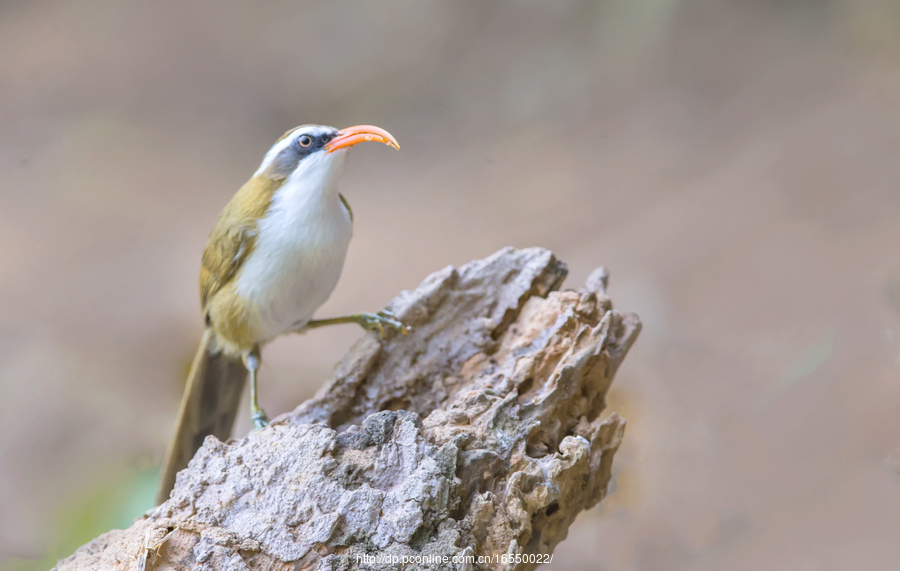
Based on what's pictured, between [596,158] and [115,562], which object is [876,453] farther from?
[115,562]

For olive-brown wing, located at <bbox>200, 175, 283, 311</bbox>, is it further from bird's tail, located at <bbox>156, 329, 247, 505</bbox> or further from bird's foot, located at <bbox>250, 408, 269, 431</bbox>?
bird's foot, located at <bbox>250, 408, 269, 431</bbox>

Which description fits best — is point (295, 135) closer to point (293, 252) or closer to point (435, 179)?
point (293, 252)

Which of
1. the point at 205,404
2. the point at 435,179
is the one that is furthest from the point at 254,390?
the point at 435,179

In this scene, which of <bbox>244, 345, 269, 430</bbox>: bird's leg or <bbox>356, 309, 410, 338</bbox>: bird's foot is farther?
<bbox>244, 345, 269, 430</bbox>: bird's leg

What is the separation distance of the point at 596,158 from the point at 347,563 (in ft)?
9.51

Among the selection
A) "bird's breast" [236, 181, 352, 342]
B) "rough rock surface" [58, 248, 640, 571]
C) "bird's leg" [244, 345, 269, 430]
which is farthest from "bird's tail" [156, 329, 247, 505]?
"rough rock surface" [58, 248, 640, 571]

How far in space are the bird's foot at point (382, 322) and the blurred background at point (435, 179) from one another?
106 cm

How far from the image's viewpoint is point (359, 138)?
8.23 feet

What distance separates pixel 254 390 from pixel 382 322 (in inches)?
28.9

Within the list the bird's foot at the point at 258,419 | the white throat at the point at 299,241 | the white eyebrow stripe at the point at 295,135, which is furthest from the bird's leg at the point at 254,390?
the white eyebrow stripe at the point at 295,135

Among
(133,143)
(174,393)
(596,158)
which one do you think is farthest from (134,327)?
(596,158)

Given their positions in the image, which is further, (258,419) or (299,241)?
(258,419)

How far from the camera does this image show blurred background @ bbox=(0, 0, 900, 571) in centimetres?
329

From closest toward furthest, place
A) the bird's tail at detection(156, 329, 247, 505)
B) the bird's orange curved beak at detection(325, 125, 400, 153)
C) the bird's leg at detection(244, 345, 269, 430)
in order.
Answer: the bird's orange curved beak at detection(325, 125, 400, 153), the bird's leg at detection(244, 345, 269, 430), the bird's tail at detection(156, 329, 247, 505)
